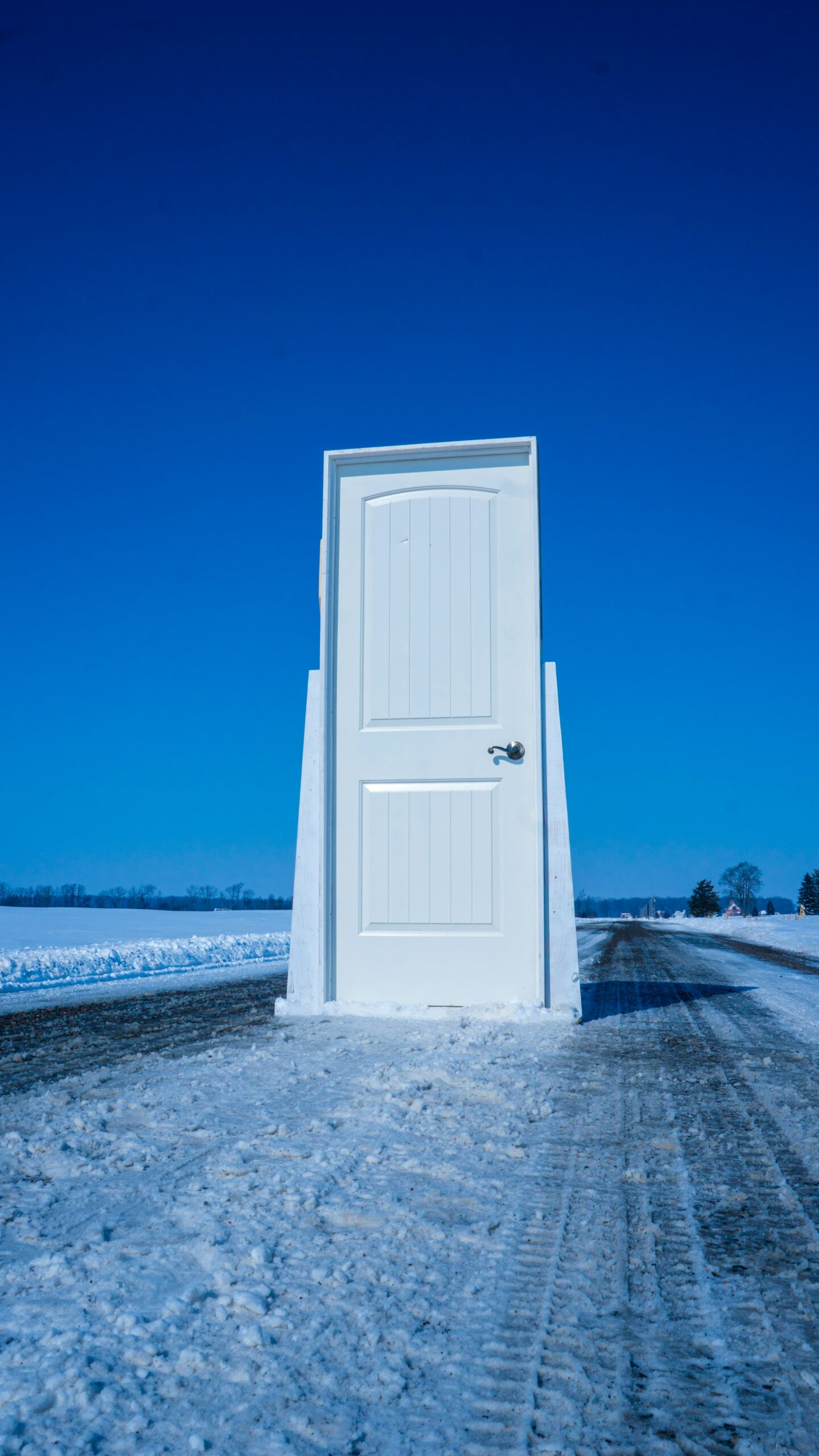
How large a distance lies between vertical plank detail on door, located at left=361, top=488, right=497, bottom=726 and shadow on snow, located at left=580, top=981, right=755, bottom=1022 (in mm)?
1889

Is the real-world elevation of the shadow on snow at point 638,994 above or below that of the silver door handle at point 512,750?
below

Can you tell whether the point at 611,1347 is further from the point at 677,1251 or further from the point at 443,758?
the point at 443,758

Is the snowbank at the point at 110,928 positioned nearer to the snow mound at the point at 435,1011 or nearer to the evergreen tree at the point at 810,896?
the snow mound at the point at 435,1011

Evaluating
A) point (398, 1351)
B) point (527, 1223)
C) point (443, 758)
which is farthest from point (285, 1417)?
point (443, 758)

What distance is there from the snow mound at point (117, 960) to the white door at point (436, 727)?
4.39m

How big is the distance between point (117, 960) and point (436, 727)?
7537mm

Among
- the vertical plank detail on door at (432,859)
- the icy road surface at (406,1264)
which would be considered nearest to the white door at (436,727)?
the vertical plank detail on door at (432,859)

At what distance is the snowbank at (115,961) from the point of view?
8.30 m

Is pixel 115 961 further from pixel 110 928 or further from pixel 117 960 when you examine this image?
pixel 110 928

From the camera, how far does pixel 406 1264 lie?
1.38 meters

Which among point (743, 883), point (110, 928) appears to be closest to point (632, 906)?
point (743, 883)

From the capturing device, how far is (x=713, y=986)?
23.0 feet

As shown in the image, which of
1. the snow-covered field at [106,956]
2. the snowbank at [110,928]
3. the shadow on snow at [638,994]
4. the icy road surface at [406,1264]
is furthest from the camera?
the snowbank at [110,928]

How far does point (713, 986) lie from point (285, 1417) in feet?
22.1
